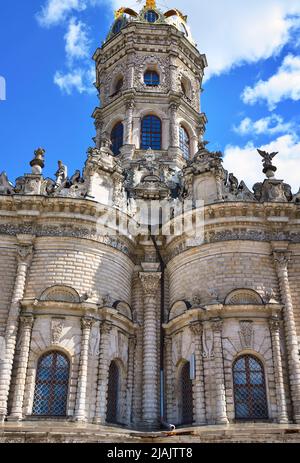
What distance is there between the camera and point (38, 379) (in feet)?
66.3

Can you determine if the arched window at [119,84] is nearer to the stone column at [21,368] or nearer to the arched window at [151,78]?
the arched window at [151,78]

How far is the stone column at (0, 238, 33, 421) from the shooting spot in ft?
63.3

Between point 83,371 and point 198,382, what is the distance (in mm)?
4626

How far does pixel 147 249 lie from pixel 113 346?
531 cm

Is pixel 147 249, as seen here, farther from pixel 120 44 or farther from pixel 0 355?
pixel 120 44

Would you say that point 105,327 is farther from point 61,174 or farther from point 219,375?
point 61,174

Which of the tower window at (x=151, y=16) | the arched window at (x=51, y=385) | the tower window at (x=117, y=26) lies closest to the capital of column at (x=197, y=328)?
the arched window at (x=51, y=385)

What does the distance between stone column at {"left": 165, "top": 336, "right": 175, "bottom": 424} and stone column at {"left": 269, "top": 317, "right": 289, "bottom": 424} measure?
4480 millimetres

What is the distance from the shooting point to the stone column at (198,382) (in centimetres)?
1990

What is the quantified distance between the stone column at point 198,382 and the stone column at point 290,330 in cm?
349

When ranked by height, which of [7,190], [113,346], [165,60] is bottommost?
[113,346]

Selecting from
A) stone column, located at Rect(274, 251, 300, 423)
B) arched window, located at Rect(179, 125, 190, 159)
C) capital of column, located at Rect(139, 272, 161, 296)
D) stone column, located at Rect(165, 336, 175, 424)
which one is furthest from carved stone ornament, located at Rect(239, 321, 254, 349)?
arched window, located at Rect(179, 125, 190, 159)

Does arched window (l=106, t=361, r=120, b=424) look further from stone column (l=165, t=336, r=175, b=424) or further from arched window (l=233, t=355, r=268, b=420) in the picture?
arched window (l=233, t=355, r=268, b=420)
